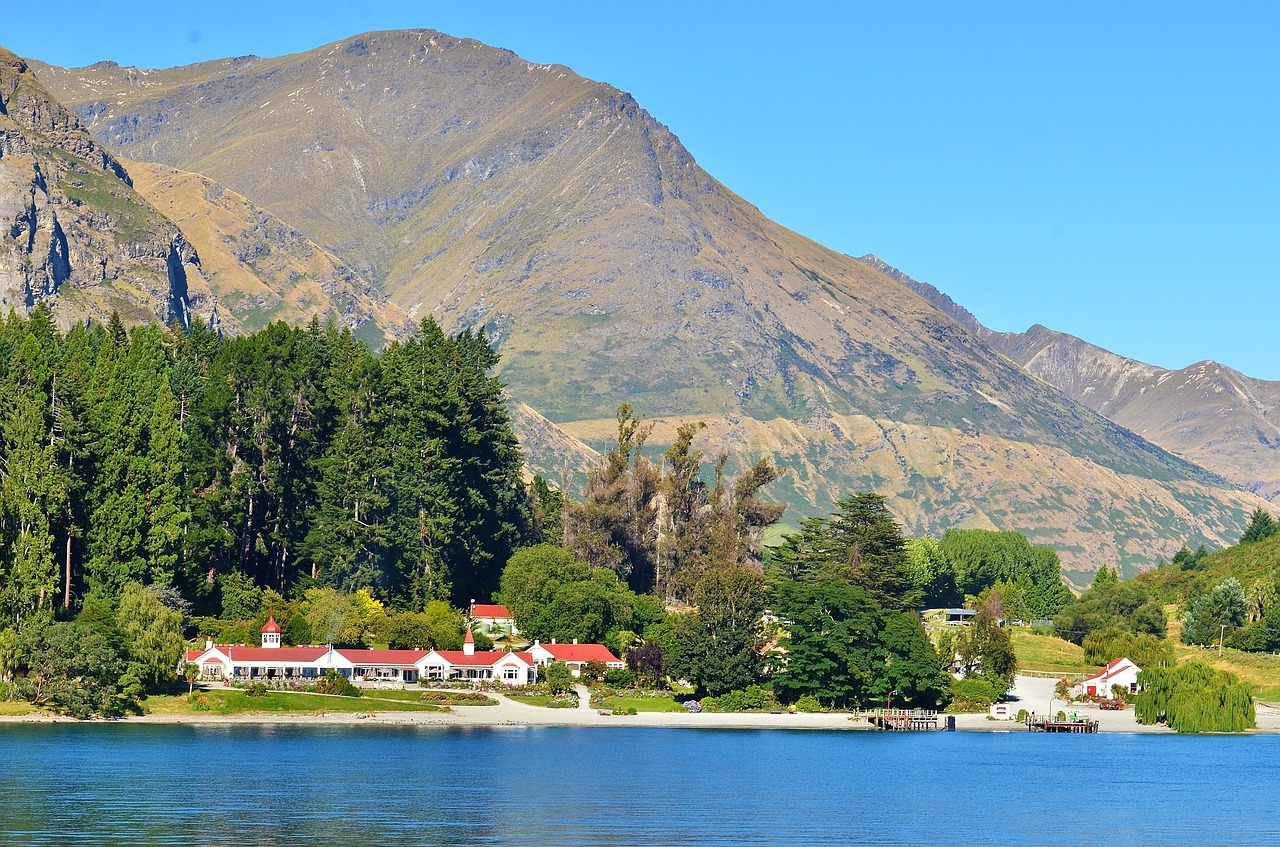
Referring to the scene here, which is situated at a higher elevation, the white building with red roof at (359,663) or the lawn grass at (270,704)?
the white building with red roof at (359,663)

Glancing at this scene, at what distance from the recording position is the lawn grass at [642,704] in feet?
491

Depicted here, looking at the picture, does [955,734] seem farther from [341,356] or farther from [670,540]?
[341,356]

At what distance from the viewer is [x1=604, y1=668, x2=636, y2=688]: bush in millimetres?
156625

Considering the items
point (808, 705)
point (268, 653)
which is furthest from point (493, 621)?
point (808, 705)

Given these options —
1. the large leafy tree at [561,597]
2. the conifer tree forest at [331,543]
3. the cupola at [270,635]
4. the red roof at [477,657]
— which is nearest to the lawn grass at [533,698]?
the red roof at [477,657]

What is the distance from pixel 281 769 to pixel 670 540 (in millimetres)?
85853

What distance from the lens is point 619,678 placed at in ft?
515

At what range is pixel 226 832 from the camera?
8369 cm

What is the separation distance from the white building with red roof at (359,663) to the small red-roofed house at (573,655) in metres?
1.03

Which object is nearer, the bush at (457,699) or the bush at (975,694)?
the bush at (457,699)

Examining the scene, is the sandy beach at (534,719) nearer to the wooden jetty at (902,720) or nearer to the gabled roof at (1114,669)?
the wooden jetty at (902,720)

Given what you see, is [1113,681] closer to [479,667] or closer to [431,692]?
[479,667]

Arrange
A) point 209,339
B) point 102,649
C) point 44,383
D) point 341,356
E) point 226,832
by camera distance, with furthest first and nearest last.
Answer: point 209,339
point 341,356
point 44,383
point 102,649
point 226,832

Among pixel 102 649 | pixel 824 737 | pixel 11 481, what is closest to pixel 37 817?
pixel 102 649
